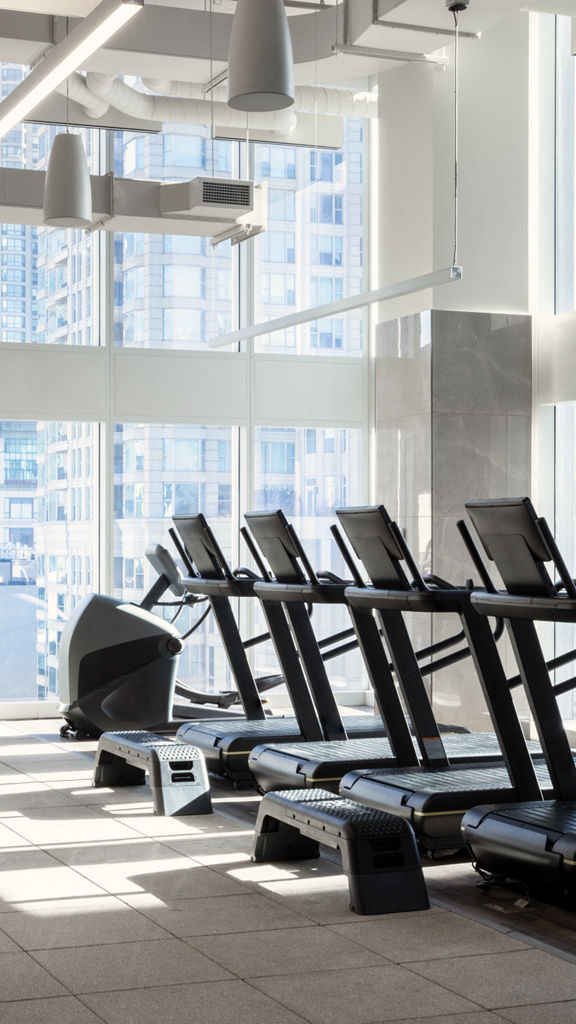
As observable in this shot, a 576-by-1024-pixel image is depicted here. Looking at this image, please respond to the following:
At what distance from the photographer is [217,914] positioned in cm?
437

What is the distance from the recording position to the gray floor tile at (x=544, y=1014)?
11.1 feet

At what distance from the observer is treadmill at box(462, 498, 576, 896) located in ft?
13.9

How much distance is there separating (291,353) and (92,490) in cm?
193

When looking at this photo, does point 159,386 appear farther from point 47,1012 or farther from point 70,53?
point 47,1012

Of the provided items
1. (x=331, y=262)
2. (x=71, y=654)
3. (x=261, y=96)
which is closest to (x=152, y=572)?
(x=71, y=654)

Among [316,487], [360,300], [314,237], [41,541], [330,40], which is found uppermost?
[330,40]

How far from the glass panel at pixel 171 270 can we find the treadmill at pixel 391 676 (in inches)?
149

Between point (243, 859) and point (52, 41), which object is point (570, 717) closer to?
point (243, 859)

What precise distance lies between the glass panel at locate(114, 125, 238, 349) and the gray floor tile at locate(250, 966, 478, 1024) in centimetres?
661

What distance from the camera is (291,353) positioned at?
10.1 meters

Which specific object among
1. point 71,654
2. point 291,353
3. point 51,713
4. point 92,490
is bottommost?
point 51,713

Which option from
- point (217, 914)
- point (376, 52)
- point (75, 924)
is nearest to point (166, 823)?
point (217, 914)

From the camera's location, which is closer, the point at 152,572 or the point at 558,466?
the point at 558,466

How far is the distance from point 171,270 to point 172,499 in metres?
1.78
